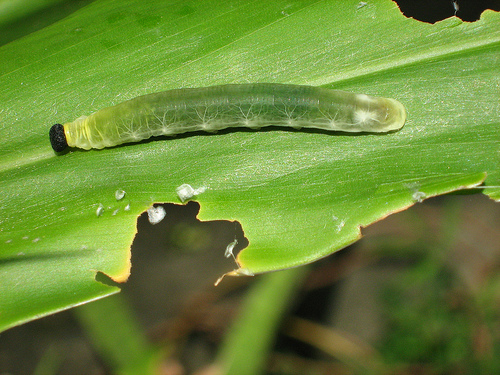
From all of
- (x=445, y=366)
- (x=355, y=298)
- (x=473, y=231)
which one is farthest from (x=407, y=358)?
(x=473, y=231)

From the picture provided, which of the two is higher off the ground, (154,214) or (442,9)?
(442,9)

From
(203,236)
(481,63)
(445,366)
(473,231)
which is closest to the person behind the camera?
(481,63)

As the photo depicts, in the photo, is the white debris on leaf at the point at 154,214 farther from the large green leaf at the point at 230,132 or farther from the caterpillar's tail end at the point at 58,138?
the caterpillar's tail end at the point at 58,138

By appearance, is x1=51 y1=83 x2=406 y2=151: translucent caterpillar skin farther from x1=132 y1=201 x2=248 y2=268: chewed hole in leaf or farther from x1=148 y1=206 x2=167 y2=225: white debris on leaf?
x1=132 y1=201 x2=248 y2=268: chewed hole in leaf

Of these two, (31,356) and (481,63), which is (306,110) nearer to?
(481,63)

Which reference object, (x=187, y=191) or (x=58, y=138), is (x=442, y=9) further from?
(x=58, y=138)

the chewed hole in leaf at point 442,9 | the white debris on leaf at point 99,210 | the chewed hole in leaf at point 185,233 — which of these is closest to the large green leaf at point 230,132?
the white debris on leaf at point 99,210

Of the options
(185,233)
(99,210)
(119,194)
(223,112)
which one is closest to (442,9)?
(223,112)
